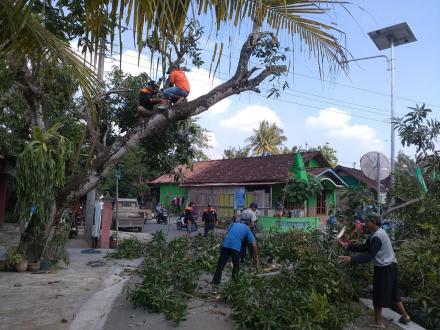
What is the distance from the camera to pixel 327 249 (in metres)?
8.27

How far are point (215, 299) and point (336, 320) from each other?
7.68 feet

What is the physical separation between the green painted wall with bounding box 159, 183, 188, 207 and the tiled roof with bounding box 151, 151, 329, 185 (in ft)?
4.73

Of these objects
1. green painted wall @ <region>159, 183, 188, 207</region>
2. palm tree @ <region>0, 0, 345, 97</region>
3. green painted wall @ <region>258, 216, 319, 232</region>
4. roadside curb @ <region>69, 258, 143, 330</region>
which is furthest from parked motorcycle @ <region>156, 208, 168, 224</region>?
palm tree @ <region>0, 0, 345, 97</region>

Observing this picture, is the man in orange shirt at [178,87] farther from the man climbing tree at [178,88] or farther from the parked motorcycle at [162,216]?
the parked motorcycle at [162,216]

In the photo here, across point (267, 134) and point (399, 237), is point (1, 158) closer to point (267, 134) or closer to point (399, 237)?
point (399, 237)

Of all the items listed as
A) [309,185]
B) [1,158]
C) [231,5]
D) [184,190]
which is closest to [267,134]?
[184,190]

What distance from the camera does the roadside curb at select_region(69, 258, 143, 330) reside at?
625cm

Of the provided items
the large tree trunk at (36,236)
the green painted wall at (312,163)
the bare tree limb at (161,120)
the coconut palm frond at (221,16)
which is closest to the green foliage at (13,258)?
the large tree trunk at (36,236)

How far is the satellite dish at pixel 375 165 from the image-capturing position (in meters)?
9.24

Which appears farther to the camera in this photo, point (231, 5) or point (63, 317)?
point (63, 317)

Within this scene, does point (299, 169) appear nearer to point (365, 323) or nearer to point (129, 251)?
point (129, 251)

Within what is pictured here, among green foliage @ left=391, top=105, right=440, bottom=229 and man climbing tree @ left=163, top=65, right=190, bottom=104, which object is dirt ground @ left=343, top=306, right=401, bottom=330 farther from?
man climbing tree @ left=163, top=65, right=190, bottom=104

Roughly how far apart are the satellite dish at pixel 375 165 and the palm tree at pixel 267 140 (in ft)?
130

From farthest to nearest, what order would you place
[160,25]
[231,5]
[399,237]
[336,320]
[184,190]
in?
[184,190] → [399,237] → [336,320] → [231,5] → [160,25]
